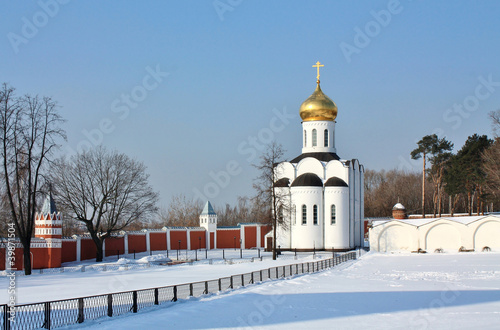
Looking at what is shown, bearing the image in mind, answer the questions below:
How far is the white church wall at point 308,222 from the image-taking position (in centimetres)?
4491

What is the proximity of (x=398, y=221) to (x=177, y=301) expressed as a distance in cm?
3345

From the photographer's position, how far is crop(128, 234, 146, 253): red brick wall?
46406 mm

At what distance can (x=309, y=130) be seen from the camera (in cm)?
4919

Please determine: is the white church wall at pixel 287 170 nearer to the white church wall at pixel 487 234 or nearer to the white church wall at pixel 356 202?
the white church wall at pixel 356 202

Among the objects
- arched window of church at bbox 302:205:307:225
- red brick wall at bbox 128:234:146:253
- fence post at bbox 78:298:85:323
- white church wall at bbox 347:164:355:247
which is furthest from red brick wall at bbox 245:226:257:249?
fence post at bbox 78:298:85:323

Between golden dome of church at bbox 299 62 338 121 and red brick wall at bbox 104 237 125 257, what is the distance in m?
18.5

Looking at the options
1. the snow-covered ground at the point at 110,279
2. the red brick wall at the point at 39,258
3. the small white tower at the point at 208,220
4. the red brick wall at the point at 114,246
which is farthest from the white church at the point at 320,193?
the red brick wall at the point at 39,258

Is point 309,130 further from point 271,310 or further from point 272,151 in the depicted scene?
point 271,310

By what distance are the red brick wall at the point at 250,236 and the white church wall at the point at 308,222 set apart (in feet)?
25.6

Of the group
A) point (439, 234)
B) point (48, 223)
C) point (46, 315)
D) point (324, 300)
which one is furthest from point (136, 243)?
point (46, 315)

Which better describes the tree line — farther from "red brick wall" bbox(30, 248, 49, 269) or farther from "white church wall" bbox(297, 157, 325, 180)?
"red brick wall" bbox(30, 248, 49, 269)

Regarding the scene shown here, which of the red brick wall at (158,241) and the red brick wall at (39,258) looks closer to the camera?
the red brick wall at (39,258)

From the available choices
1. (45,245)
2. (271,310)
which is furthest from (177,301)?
(45,245)

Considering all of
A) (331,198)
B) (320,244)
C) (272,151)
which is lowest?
(320,244)
